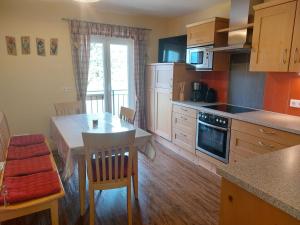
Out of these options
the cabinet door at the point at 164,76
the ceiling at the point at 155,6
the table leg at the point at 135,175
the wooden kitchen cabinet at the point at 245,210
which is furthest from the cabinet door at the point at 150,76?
the wooden kitchen cabinet at the point at 245,210

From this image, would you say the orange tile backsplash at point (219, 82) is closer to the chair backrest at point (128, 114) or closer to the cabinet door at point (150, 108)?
the cabinet door at point (150, 108)

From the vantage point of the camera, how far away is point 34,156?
223 centimetres

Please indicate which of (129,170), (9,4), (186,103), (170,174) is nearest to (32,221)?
(129,170)

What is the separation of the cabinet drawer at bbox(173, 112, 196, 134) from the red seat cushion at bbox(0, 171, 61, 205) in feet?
6.97

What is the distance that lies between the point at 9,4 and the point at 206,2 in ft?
9.74

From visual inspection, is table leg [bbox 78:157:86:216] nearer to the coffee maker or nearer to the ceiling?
the coffee maker

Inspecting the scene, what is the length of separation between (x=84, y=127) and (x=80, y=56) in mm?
1790

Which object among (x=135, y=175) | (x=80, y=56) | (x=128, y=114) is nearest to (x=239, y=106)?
(x=128, y=114)

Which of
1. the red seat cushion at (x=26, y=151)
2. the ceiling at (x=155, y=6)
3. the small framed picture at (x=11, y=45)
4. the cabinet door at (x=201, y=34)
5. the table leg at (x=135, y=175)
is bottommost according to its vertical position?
the table leg at (x=135, y=175)

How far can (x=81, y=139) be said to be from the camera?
2055 mm

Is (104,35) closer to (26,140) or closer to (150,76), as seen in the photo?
(150,76)

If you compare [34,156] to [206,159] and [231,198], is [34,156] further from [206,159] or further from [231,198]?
[206,159]

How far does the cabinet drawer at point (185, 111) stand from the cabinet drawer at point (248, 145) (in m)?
0.74

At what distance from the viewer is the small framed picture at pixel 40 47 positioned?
3482mm
